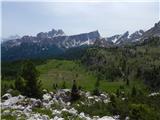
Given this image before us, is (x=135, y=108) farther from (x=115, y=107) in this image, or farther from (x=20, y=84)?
(x=20, y=84)

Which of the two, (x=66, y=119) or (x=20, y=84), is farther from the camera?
(x=20, y=84)

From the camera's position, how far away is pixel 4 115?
3834 centimetres

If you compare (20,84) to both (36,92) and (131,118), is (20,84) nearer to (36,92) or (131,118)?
(36,92)

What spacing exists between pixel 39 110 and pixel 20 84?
38075 millimetres

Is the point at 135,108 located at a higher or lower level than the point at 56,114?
lower

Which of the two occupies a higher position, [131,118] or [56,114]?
[56,114]

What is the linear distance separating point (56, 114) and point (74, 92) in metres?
84.3

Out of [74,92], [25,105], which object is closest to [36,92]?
[25,105]

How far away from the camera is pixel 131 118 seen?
65.9 metres

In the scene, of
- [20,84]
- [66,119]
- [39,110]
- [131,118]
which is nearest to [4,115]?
[66,119]

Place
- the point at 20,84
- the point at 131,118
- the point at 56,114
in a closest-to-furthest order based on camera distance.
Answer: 1. the point at 56,114
2. the point at 131,118
3. the point at 20,84

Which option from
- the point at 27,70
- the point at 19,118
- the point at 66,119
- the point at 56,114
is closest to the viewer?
the point at 19,118

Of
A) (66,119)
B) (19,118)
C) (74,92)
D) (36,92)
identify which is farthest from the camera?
(74,92)

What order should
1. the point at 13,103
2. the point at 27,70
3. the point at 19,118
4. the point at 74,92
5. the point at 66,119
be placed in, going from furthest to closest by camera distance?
the point at 74,92 < the point at 27,70 < the point at 13,103 < the point at 66,119 < the point at 19,118
